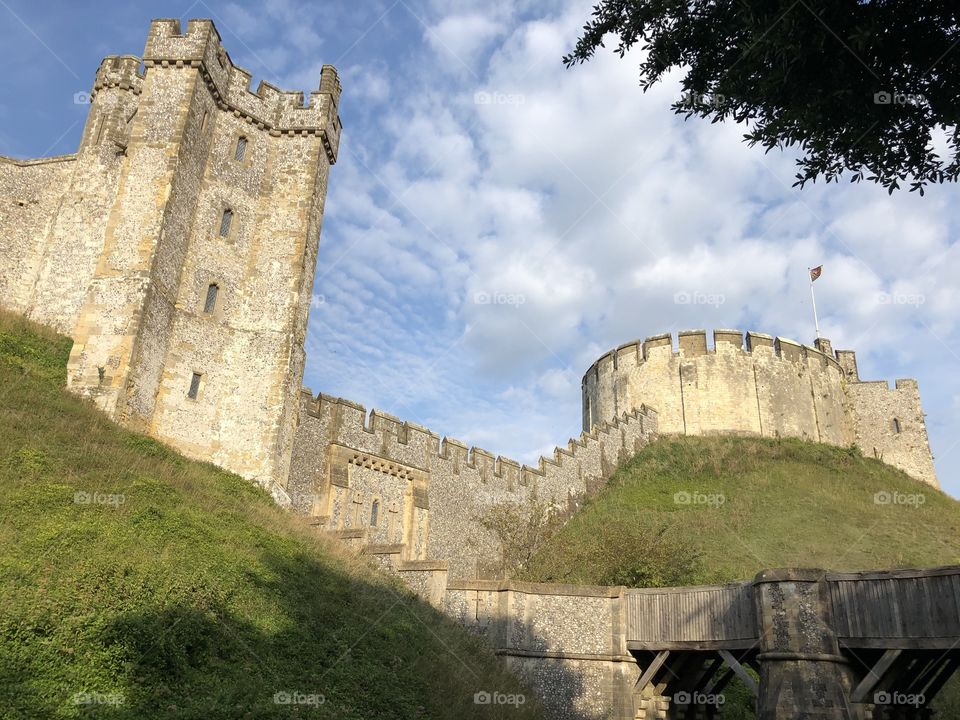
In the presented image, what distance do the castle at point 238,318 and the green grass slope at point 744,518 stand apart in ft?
12.5

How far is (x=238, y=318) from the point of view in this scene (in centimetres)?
2348

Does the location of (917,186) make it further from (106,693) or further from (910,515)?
(910,515)

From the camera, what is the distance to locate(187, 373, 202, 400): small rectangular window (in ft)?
71.6

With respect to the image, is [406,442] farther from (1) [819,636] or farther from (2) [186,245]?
(1) [819,636]

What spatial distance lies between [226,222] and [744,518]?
2123 cm

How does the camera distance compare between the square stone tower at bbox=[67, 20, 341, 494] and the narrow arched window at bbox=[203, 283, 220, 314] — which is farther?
the narrow arched window at bbox=[203, 283, 220, 314]

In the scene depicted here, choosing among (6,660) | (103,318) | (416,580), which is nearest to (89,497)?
(6,660)

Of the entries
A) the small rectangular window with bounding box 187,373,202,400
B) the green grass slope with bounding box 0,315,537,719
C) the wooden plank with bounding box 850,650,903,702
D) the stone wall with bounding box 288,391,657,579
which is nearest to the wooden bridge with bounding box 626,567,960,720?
the wooden plank with bounding box 850,650,903,702

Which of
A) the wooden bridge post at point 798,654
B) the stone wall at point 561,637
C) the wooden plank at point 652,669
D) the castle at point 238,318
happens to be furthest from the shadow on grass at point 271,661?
the wooden bridge post at point 798,654

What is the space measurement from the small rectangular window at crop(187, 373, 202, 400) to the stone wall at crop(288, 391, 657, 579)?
312cm

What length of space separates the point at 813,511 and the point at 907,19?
2381 cm

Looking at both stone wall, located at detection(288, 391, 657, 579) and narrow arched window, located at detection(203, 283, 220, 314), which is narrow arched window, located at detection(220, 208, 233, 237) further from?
stone wall, located at detection(288, 391, 657, 579)

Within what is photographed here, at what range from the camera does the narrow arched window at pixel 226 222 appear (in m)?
24.2

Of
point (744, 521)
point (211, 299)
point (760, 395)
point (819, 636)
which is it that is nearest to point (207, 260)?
point (211, 299)
